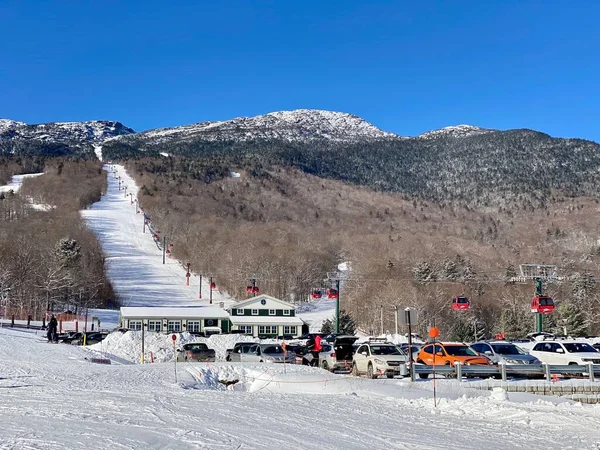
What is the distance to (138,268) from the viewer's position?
117875mm

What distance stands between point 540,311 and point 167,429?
139 feet

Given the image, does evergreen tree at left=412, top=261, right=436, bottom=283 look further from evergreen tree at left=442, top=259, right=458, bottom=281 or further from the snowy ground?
the snowy ground

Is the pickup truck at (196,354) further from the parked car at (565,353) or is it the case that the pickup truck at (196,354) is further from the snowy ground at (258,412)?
the parked car at (565,353)

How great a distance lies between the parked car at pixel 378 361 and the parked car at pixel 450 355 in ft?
3.48

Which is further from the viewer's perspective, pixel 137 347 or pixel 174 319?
Result: pixel 174 319

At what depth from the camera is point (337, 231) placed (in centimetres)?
17288

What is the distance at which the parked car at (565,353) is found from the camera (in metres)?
27.9

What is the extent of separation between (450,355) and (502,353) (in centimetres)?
338

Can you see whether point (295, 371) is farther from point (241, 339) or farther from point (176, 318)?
point (176, 318)

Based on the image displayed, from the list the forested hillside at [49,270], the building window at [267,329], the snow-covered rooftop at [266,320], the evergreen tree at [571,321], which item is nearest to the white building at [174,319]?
the snow-covered rooftop at [266,320]

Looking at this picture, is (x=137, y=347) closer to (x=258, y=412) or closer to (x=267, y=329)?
(x=258, y=412)

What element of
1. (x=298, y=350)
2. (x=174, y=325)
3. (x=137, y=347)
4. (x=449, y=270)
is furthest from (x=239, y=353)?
(x=449, y=270)

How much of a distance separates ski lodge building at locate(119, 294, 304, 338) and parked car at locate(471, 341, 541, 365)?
46869mm

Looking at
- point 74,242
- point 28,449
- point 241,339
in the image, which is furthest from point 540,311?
point 74,242
